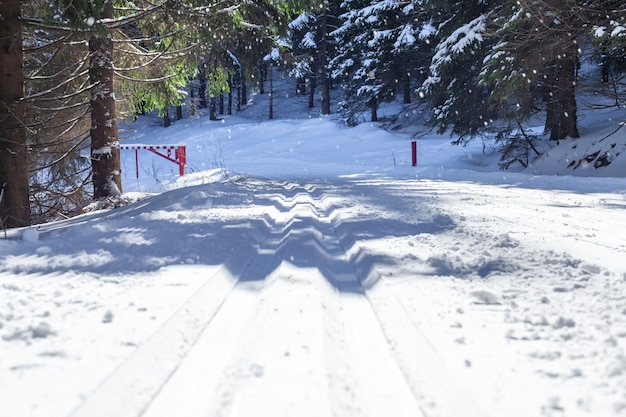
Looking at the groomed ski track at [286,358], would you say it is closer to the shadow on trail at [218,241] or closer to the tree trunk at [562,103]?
the shadow on trail at [218,241]

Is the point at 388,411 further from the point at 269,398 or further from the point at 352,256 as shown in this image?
the point at 352,256

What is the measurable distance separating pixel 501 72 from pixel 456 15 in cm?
476

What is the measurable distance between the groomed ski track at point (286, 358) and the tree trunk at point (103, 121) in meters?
6.12

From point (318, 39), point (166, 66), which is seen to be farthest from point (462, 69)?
point (318, 39)

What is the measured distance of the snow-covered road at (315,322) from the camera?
5.69 ft

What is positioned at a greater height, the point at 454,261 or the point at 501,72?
the point at 501,72

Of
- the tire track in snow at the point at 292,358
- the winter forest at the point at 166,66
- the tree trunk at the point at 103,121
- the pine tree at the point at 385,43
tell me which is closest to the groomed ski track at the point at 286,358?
the tire track in snow at the point at 292,358

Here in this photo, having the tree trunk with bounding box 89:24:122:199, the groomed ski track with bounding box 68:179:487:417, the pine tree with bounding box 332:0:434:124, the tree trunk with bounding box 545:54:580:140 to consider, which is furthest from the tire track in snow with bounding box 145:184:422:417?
the pine tree with bounding box 332:0:434:124

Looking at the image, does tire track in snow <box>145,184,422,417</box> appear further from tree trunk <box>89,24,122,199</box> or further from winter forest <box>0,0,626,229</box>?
tree trunk <box>89,24,122,199</box>

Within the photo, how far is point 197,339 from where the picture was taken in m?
2.28

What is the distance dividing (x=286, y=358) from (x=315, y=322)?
41 cm

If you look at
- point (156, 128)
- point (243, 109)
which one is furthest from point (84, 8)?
point (243, 109)

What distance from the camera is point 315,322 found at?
2438 millimetres

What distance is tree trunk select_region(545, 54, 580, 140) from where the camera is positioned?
516 inches
